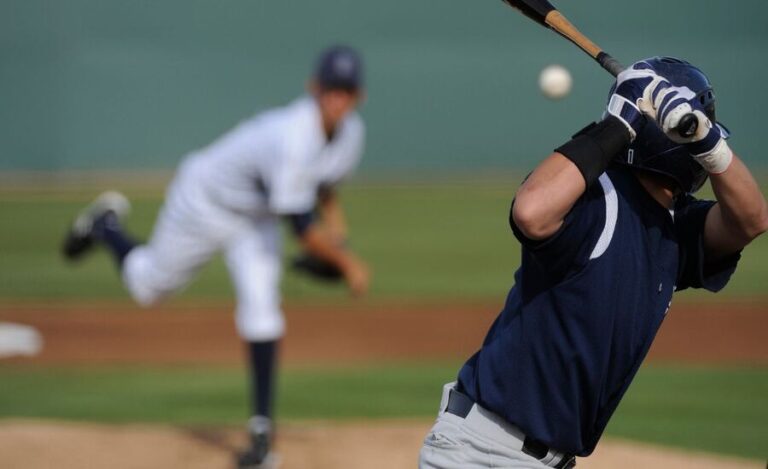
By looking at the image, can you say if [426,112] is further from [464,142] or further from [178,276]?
[178,276]

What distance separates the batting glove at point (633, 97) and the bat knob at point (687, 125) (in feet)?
0.36

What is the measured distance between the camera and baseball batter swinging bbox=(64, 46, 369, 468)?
5.94 meters

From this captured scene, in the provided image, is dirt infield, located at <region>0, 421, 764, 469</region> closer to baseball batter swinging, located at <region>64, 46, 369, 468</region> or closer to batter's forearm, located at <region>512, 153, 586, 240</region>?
baseball batter swinging, located at <region>64, 46, 369, 468</region>

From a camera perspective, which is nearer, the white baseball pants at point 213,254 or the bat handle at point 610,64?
the bat handle at point 610,64

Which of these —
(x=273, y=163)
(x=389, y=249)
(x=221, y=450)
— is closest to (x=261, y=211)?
(x=273, y=163)

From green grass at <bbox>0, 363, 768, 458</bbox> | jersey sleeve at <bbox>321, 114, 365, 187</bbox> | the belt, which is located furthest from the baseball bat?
green grass at <bbox>0, 363, 768, 458</bbox>

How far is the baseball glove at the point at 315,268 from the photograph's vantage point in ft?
21.3

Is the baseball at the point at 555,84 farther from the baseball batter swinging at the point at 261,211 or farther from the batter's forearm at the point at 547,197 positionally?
the baseball batter swinging at the point at 261,211

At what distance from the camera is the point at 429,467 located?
3002 mm

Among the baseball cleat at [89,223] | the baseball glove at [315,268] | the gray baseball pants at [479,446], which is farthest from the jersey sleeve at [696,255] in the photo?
the baseball cleat at [89,223]

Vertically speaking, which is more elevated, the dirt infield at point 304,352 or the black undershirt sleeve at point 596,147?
the black undershirt sleeve at point 596,147

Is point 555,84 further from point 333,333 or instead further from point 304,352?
point 333,333

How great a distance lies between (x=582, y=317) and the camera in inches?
111

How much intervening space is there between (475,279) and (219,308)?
3294 millimetres
